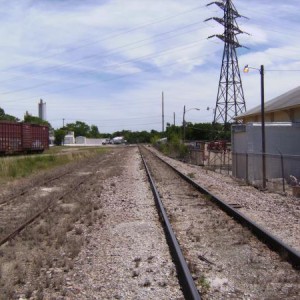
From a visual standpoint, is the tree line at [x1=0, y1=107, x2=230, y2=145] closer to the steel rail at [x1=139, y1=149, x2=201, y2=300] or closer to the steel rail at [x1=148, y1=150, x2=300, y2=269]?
the steel rail at [x1=148, y1=150, x2=300, y2=269]

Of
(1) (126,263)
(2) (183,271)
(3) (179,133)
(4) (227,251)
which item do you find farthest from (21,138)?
(2) (183,271)

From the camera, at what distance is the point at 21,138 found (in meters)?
51.8

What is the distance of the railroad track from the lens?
632 centimetres

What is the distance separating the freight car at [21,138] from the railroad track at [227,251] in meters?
37.1

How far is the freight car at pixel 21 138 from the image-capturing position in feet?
155

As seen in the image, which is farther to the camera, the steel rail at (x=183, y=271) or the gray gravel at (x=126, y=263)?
the gray gravel at (x=126, y=263)

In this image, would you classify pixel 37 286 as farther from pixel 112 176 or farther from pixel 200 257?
pixel 112 176

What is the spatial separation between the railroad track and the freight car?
1459 inches

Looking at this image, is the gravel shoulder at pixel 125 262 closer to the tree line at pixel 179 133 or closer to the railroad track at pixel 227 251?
the railroad track at pixel 227 251

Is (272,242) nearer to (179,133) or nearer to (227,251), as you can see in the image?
(227,251)

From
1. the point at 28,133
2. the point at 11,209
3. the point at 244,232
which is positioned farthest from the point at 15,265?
the point at 28,133

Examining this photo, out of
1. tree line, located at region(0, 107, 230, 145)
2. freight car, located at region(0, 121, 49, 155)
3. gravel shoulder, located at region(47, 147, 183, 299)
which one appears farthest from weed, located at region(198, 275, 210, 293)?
tree line, located at region(0, 107, 230, 145)

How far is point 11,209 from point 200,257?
7549 mm

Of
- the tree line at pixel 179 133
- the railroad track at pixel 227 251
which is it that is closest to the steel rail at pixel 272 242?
the railroad track at pixel 227 251
